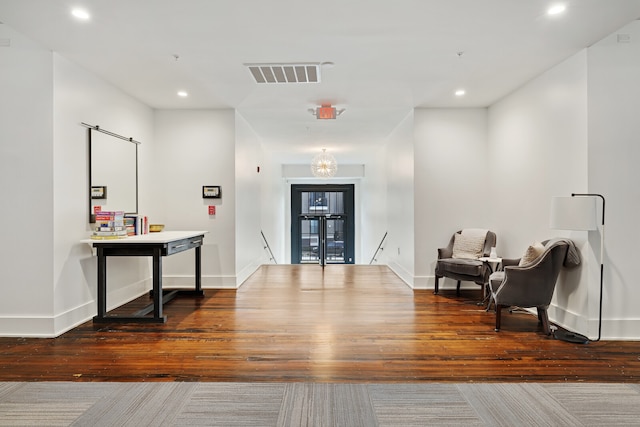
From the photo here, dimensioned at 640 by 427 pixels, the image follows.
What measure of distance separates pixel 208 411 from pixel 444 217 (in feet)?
14.6

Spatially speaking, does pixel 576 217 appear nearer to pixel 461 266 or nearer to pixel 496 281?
pixel 496 281

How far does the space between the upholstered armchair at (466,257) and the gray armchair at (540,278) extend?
1.19 metres

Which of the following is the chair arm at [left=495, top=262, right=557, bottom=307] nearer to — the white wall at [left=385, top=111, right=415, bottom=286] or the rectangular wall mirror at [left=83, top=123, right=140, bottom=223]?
the white wall at [left=385, top=111, right=415, bottom=286]

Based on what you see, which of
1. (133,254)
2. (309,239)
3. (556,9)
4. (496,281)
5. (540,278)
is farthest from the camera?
(309,239)

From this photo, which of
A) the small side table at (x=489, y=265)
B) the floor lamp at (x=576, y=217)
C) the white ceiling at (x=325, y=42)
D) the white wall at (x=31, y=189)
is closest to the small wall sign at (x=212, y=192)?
the white ceiling at (x=325, y=42)

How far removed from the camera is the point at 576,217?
336 cm

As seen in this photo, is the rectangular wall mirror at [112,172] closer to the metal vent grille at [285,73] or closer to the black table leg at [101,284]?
the black table leg at [101,284]

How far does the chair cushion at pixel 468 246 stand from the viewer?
5338mm

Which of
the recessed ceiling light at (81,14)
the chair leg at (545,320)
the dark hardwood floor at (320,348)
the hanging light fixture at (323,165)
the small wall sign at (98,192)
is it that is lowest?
the dark hardwood floor at (320,348)

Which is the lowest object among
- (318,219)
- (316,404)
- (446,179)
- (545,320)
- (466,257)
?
(316,404)

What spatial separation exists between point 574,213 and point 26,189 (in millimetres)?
5013

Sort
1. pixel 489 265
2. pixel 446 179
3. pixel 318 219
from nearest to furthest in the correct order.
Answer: pixel 489 265 → pixel 446 179 → pixel 318 219

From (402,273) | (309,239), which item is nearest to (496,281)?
(402,273)

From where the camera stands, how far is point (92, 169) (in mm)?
4273
